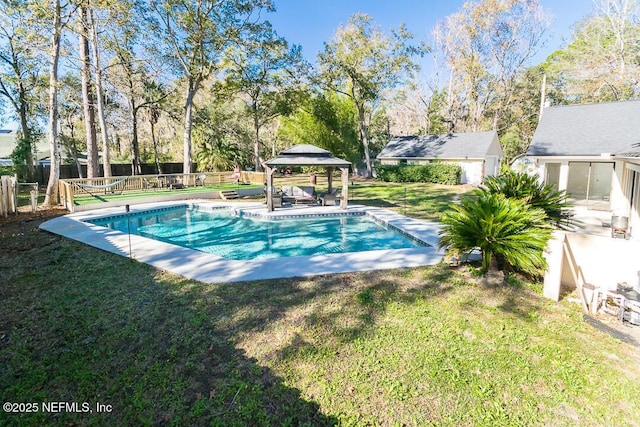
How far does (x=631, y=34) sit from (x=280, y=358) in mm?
31148

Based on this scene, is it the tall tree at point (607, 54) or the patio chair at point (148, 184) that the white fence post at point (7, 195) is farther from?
the tall tree at point (607, 54)

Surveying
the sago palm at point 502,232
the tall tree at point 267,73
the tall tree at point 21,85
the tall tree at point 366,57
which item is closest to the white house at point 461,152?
the tall tree at point 366,57

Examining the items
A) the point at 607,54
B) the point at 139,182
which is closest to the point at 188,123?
the point at 139,182

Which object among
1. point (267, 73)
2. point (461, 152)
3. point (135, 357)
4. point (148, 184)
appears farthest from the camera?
point (267, 73)

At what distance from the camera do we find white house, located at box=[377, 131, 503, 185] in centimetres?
2516

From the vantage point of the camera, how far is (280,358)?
3.81 metres

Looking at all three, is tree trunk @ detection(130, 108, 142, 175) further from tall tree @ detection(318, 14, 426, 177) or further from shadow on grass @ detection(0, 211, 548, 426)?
shadow on grass @ detection(0, 211, 548, 426)

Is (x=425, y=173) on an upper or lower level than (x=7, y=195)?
upper

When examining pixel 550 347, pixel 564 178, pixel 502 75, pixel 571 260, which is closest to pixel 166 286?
pixel 550 347

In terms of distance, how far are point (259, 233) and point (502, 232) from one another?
296 inches

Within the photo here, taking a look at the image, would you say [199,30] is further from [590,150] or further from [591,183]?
[591,183]

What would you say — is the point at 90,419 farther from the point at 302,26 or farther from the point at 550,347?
the point at 302,26

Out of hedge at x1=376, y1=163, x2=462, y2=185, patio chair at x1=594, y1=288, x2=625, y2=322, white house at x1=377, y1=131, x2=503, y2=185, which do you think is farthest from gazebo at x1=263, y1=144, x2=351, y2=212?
hedge at x1=376, y1=163, x2=462, y2=185

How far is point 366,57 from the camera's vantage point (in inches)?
1124
